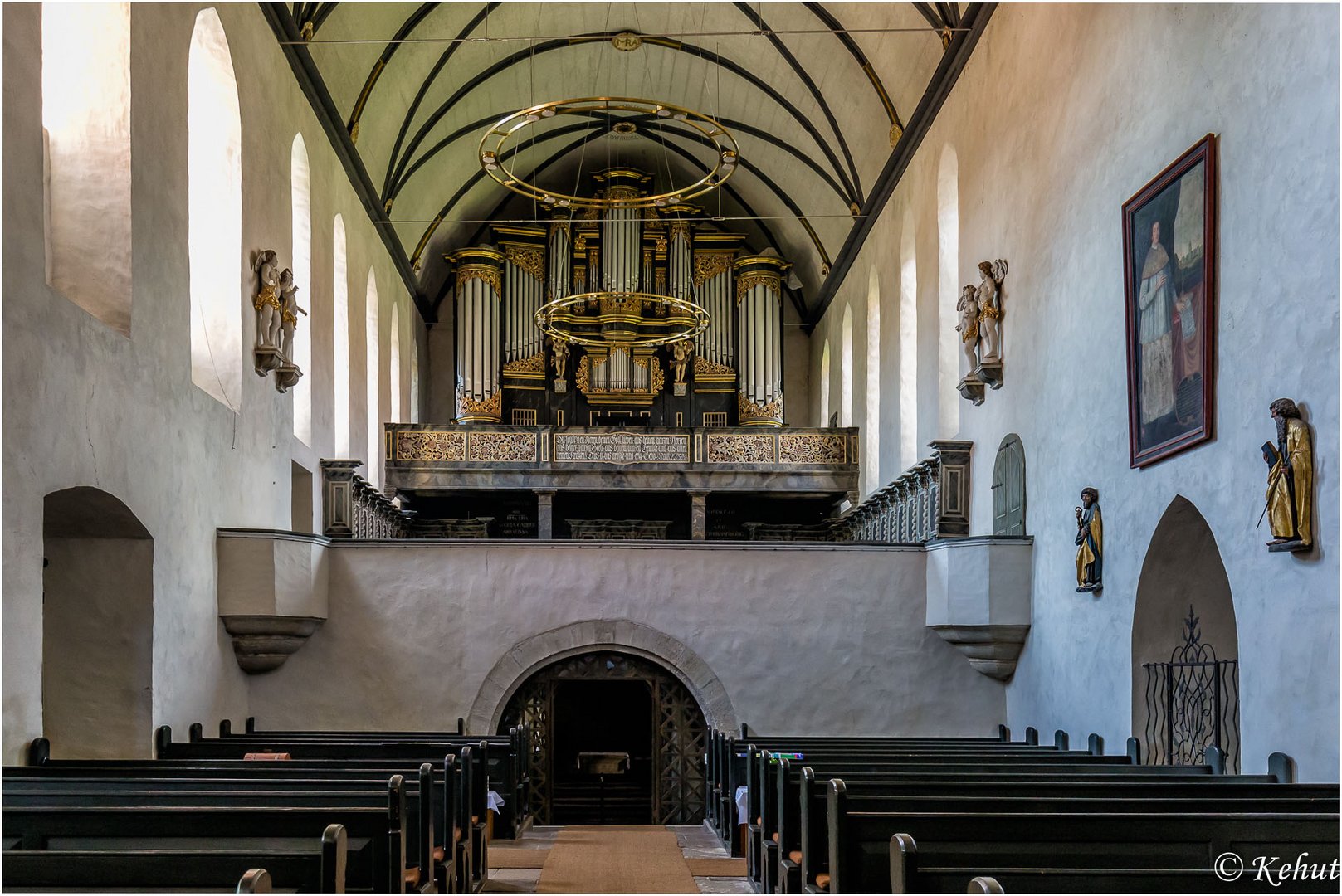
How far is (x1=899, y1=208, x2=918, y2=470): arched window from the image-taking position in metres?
18.3

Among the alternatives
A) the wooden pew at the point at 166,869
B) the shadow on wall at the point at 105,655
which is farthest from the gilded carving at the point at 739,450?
the wooden pew at the point at 166,869

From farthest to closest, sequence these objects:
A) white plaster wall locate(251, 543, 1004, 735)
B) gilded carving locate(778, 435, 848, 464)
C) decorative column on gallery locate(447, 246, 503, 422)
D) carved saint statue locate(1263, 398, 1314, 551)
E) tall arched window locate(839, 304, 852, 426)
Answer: decorative column on gallery locate(447, 246, 503, 422) → tall arched window locate(839, 304, 852, 426) → gilded carving locate(778, 435, 848, 464) → white plaster wall locate(251, 543, 1004, 735) → carved saint statue locate(1263, 398, 1314, 551)

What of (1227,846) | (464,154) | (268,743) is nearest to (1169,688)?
(1227,846)

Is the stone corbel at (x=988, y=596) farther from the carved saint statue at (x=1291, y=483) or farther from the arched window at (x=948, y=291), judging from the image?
the carved saint statue at (x=1291, y=483)

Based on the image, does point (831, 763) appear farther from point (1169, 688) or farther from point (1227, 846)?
point (1227, 846)

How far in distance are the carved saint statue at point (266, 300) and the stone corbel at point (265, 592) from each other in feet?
6.43

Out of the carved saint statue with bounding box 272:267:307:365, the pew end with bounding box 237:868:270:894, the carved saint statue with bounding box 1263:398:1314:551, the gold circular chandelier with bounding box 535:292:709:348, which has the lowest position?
the pew end with bounding box 237:868:270:894

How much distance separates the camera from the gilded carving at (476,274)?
25.7 metres

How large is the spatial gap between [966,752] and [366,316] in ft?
41.3

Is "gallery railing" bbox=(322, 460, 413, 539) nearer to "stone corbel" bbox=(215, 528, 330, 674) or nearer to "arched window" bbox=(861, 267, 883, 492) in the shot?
"stone corbel" bbox=(215, 528, 330, 674)

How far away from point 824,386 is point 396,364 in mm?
8328

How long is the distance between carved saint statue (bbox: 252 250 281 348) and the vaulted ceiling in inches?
102

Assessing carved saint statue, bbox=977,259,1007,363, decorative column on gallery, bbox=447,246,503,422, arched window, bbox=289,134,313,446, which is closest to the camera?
carved saint statue, bbox=977,259,1007,363

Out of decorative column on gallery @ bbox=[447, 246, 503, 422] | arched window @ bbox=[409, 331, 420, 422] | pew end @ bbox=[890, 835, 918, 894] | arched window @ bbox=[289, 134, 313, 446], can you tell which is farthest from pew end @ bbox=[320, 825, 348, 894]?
arched window @ bbox=[409, 331, 420, 422]
